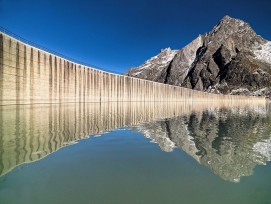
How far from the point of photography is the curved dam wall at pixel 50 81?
27984 millimetres

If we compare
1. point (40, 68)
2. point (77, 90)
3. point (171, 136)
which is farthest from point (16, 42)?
point (171, 136)

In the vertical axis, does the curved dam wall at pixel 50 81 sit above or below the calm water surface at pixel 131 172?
above

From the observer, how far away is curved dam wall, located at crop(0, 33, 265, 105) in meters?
28.0

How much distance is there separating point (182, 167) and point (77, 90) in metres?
39.2

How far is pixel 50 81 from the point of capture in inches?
1430

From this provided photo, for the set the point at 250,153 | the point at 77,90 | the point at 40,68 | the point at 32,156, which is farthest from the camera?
the point at 77,90

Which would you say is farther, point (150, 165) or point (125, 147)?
point (125, 147)

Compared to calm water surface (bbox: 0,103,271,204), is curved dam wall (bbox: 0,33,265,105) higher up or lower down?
higher up

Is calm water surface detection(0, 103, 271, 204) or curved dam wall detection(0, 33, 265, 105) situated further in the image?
curved dam wall detection(0, 33, 265, 105)

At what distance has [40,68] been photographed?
34.4 meters

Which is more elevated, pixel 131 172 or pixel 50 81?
pixel 50 81

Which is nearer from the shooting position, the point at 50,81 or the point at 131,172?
the point at 131,172

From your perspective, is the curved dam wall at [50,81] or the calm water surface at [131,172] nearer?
the calm water surface at [131,172]

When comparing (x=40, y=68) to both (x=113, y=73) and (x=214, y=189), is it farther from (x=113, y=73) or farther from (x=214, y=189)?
(x=214, y=189)
